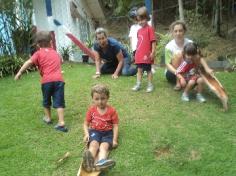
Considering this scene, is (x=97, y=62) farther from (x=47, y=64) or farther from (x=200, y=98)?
(x=47, y=64)

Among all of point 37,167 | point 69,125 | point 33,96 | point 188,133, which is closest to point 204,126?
point 188,133

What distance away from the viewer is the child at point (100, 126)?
218 inches

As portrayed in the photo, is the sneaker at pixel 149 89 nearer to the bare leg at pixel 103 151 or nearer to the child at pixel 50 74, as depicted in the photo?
the child at pixel 50 74

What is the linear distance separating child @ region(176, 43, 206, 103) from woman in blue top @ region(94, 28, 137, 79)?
1.77 m

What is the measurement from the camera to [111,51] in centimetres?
905

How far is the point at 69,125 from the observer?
648 centimetres

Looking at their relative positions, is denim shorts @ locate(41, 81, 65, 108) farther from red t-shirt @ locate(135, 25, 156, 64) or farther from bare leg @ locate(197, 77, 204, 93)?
bare leg @ locate(197, 77, 204, 93)

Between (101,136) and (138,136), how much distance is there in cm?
57

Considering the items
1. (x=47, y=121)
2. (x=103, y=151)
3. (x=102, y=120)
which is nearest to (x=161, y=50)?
(x=47, y=121)

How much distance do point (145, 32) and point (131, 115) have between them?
1636mm

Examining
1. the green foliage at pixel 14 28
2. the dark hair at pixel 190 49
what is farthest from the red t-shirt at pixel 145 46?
the green foliage at pixel 14 28

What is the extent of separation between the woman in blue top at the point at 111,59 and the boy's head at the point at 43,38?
2476mm

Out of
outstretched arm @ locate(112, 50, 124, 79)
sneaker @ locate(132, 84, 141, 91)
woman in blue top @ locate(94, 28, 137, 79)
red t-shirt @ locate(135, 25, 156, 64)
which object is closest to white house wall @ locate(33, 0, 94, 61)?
woman in blue top @ locate(94, 28, 137, 79)

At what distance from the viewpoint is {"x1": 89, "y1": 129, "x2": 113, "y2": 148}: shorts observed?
564 centimetres
